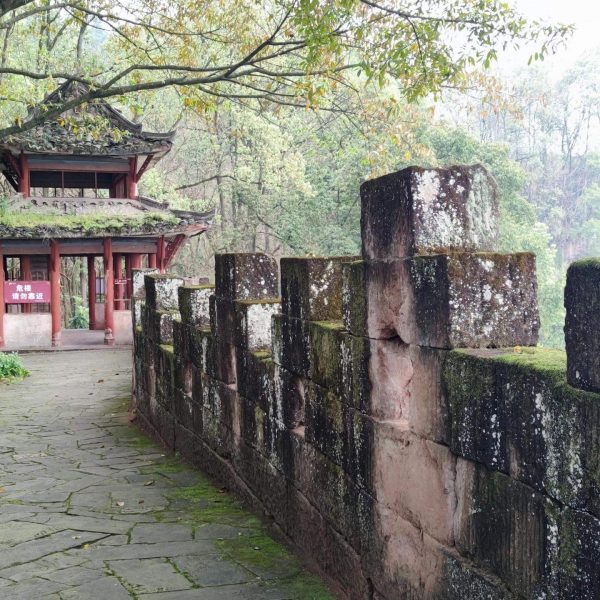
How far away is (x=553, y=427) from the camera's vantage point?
232 cm

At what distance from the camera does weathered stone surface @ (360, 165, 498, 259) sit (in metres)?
3.18

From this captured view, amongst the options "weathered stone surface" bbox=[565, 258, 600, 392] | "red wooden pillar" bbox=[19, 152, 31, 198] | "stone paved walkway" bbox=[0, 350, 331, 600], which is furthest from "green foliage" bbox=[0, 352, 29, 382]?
"weathered stone surface" bbox=[565, 258, 600, 392]

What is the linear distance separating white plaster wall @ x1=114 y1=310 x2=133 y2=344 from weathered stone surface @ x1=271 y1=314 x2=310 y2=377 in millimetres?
18273

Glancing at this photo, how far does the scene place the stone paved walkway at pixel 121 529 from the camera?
4.36 meters

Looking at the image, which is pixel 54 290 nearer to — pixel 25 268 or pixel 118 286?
pixel 25 268

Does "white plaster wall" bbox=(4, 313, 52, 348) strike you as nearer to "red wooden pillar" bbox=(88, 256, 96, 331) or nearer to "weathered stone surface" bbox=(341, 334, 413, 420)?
"red wooden pillar" bbox=(88, 256, 96, 331)

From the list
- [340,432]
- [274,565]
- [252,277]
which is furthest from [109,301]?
[340,432]

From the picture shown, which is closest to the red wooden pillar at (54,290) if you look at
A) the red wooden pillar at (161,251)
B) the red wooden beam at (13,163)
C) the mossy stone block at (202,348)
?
the red wooden beam at (13,163)

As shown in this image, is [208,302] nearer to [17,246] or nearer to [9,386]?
[9,386]

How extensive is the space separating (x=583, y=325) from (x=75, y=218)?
67.6 ft

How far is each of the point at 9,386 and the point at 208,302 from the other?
8744 mm

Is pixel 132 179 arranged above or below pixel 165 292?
above

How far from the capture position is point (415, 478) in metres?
3.25

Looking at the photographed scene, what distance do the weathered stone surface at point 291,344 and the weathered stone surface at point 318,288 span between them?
9 centimetres
